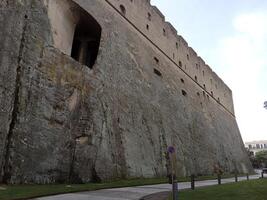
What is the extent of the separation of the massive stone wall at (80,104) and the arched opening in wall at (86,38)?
0.45m

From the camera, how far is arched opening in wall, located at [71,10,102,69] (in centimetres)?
1591

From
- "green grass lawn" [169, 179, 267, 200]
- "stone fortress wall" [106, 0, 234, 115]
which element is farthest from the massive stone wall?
"green grass lawn" [169, 179, 267, 200]

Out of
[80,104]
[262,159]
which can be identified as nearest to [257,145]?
[262,159]

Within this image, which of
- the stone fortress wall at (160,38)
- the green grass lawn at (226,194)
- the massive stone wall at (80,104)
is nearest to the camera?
the green grass lawn at (226,194)

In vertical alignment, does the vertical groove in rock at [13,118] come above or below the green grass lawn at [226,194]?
above

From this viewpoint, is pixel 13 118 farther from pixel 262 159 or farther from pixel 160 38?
pixel 262 159

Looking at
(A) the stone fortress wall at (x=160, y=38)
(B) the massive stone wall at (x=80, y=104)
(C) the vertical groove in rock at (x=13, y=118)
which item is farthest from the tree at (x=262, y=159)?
(C) the vertical groove in rock at (x=13, y=118)

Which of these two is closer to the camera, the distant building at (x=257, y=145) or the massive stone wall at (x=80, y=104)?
the massive stone wall at (x=80, y=104)

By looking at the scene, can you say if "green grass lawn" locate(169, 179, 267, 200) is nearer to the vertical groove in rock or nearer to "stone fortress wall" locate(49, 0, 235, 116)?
the vertical groove in rock

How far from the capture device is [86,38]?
17000mm

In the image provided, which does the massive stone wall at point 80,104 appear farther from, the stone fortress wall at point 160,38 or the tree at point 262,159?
the tree at point 262,159

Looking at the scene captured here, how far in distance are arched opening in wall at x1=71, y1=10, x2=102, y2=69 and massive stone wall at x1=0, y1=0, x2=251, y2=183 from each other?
17.8 inches

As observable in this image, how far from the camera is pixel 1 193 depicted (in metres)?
7.35

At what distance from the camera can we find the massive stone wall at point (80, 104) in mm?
9875
